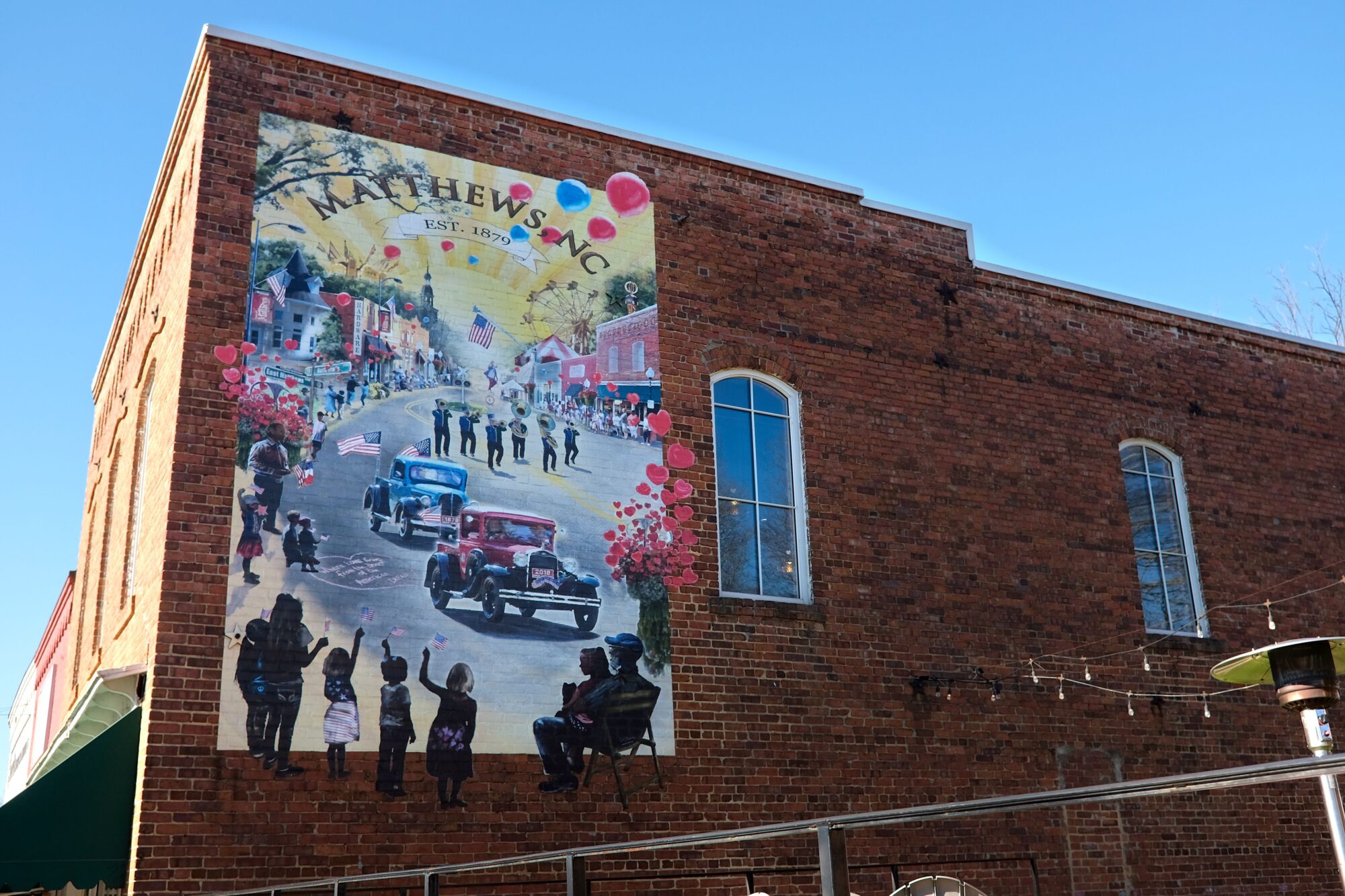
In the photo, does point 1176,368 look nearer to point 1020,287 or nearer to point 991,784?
point 1020,287

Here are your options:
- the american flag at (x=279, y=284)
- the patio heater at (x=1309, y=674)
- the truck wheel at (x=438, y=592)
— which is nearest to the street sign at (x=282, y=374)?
the american flag at (x=279, y=284)

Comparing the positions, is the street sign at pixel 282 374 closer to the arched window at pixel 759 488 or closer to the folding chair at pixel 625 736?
the folding chair at pixel 625 736

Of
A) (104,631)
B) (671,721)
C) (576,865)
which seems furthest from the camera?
(104,631)

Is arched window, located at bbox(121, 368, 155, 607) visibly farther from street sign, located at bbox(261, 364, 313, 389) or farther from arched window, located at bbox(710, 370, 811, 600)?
arched window, located at bbox(710, 370, 811, 600)

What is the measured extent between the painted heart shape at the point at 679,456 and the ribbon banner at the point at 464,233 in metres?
1.99

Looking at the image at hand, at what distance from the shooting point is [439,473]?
405 inches

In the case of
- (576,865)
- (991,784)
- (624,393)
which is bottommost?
(576,865)

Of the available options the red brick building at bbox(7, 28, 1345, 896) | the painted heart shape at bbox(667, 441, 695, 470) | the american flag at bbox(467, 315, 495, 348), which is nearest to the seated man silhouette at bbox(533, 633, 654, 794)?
the red brick building at bbox(7, 28, 1345, 896)

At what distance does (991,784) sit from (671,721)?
3391 mm

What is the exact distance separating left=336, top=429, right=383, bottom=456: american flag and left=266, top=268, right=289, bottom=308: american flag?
1.19 m

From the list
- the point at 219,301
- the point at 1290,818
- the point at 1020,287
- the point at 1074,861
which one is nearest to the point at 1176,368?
the point at 1020,287

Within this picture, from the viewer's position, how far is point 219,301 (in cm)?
984

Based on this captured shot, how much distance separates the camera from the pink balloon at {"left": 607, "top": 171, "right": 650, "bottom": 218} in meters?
11.9

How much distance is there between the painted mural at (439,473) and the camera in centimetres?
944
